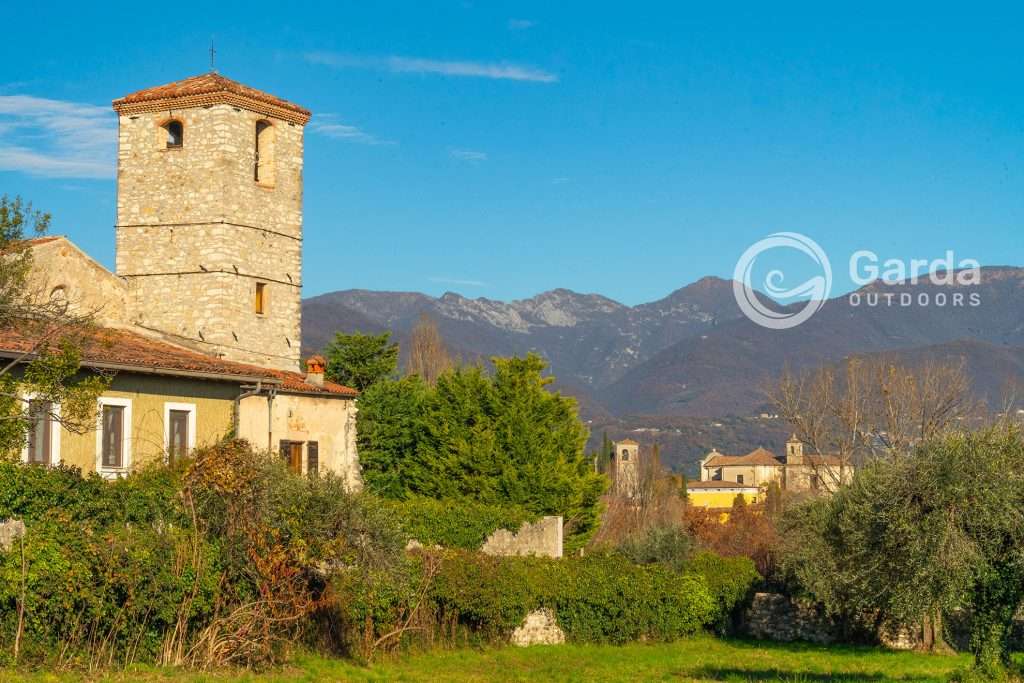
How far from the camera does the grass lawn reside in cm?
1986

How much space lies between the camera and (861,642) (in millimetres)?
34438

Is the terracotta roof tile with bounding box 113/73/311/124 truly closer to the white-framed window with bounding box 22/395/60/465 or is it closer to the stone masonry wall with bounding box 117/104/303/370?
the stone masonry wall with bounding box 117/104/303/370

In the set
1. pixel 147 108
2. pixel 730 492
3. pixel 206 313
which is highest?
pixel 147 108

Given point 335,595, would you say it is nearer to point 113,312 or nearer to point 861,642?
point 113,312

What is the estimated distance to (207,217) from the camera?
110 feet

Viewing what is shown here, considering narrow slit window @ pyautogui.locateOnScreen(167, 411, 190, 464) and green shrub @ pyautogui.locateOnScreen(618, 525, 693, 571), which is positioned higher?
narrow slit window @ pyautogui.locateOnScreen(167, 411, 190, 464)

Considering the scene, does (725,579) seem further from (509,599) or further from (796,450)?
(796,450)

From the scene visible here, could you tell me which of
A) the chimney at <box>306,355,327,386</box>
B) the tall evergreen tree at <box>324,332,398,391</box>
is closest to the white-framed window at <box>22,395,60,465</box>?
the chimney at <box>306,355,327,386</box>

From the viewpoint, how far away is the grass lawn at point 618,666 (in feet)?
65.2

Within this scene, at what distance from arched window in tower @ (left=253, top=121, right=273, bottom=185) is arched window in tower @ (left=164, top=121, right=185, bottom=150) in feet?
6.63

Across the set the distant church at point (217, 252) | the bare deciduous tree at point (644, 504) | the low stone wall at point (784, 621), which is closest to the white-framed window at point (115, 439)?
the distant church at point (217, 252)

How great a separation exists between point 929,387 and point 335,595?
30154 mm

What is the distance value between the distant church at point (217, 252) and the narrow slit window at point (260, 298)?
37mm

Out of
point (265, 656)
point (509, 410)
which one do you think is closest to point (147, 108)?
point (509, 410)
